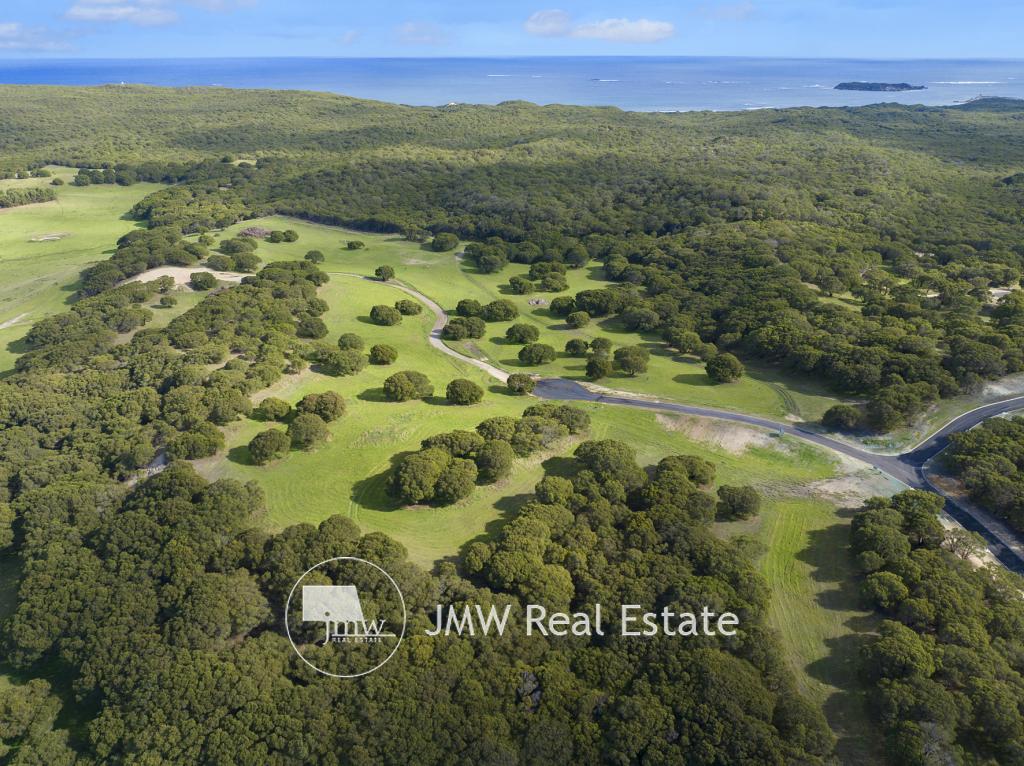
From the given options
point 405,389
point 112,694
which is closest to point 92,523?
point 112,694

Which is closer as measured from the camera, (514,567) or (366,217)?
(514,567)

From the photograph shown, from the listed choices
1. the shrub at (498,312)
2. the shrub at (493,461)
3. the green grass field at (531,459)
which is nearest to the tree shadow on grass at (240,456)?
the green grass field at (531,459)

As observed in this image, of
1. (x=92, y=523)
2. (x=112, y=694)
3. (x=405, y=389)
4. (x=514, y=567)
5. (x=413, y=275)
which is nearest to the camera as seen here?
(x=112, y=694)

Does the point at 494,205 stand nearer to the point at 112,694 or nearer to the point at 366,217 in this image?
the point at 366,217

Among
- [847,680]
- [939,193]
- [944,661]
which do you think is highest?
[939,193]

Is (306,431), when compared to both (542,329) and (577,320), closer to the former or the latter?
(542,329)

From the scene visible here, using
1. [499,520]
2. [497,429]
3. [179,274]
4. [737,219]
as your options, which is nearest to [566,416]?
[497,429]
